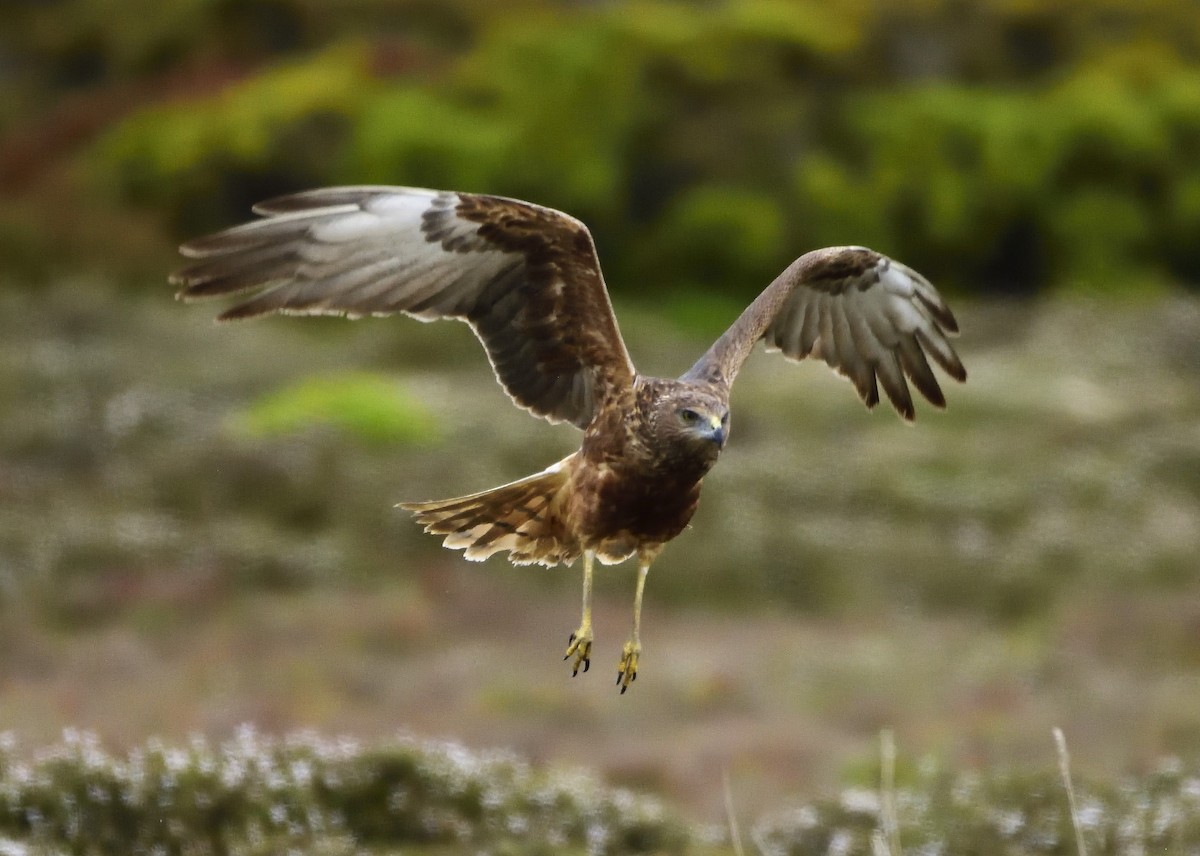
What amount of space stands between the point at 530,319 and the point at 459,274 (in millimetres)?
310

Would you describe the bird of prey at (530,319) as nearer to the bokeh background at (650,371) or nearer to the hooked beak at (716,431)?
the hooked beak at (716,431)

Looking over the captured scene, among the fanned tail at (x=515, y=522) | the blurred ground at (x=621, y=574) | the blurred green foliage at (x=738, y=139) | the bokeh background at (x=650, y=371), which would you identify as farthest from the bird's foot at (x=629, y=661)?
the blurred green foliage at (x=738, y=139)

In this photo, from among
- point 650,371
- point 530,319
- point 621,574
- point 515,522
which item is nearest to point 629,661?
point 515,522

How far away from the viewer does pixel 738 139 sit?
28.0 meters

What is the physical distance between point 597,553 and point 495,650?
27.8 feet

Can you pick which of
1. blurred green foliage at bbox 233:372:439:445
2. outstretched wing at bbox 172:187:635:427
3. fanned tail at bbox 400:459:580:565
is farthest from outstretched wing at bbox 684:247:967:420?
blurred green foliage at bbox 233:372:439:445

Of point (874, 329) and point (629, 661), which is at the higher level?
point (874, 329)

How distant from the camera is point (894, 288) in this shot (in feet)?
24.6

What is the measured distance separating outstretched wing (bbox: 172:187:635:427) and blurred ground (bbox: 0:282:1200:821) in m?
5.20

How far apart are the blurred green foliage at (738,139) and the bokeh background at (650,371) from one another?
0.24ft

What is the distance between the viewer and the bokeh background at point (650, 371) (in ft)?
44.5

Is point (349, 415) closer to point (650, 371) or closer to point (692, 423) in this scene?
point (650, 371)

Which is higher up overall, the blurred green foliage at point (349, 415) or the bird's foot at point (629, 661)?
the blurred green foliage at point (349, 415)

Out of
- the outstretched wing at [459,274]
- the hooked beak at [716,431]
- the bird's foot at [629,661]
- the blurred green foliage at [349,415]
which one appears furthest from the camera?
the blurred green foliage at [349,415]
